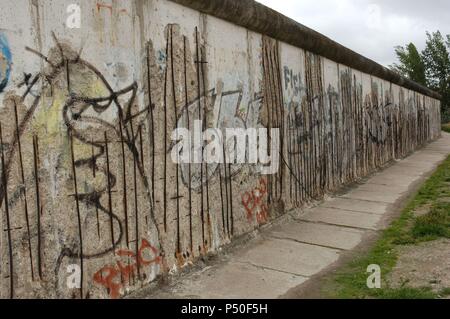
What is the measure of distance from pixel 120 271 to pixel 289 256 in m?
2.00

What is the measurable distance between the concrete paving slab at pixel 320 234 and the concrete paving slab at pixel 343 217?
257mm

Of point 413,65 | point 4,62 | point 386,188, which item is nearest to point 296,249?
point 4,62

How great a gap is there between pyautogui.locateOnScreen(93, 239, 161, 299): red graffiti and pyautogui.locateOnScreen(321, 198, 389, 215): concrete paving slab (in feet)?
14.0

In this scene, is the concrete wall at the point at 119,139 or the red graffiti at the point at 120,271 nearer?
the concrete wall at the point at 119,139

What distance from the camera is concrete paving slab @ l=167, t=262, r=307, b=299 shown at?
12.9 feet

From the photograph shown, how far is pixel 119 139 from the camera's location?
143 inches

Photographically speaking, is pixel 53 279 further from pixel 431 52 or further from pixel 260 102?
pixel 431 52

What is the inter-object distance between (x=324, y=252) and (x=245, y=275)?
118 cm

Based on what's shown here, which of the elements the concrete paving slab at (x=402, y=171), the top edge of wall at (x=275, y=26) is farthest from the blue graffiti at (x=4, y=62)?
the concrete paving slab at (x=402, y=171)

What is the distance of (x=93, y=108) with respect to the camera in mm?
3414

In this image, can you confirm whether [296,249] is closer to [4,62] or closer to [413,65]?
[4,62]

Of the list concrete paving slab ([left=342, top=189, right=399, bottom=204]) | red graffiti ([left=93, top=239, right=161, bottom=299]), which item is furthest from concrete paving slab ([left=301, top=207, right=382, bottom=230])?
red graffiti ([left=93, top=239, right=161, bottom=299])

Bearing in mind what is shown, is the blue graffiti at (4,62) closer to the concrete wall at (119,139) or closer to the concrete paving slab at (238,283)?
the concrete wall at (119,139)

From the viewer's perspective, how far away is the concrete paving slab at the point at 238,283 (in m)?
3.93
